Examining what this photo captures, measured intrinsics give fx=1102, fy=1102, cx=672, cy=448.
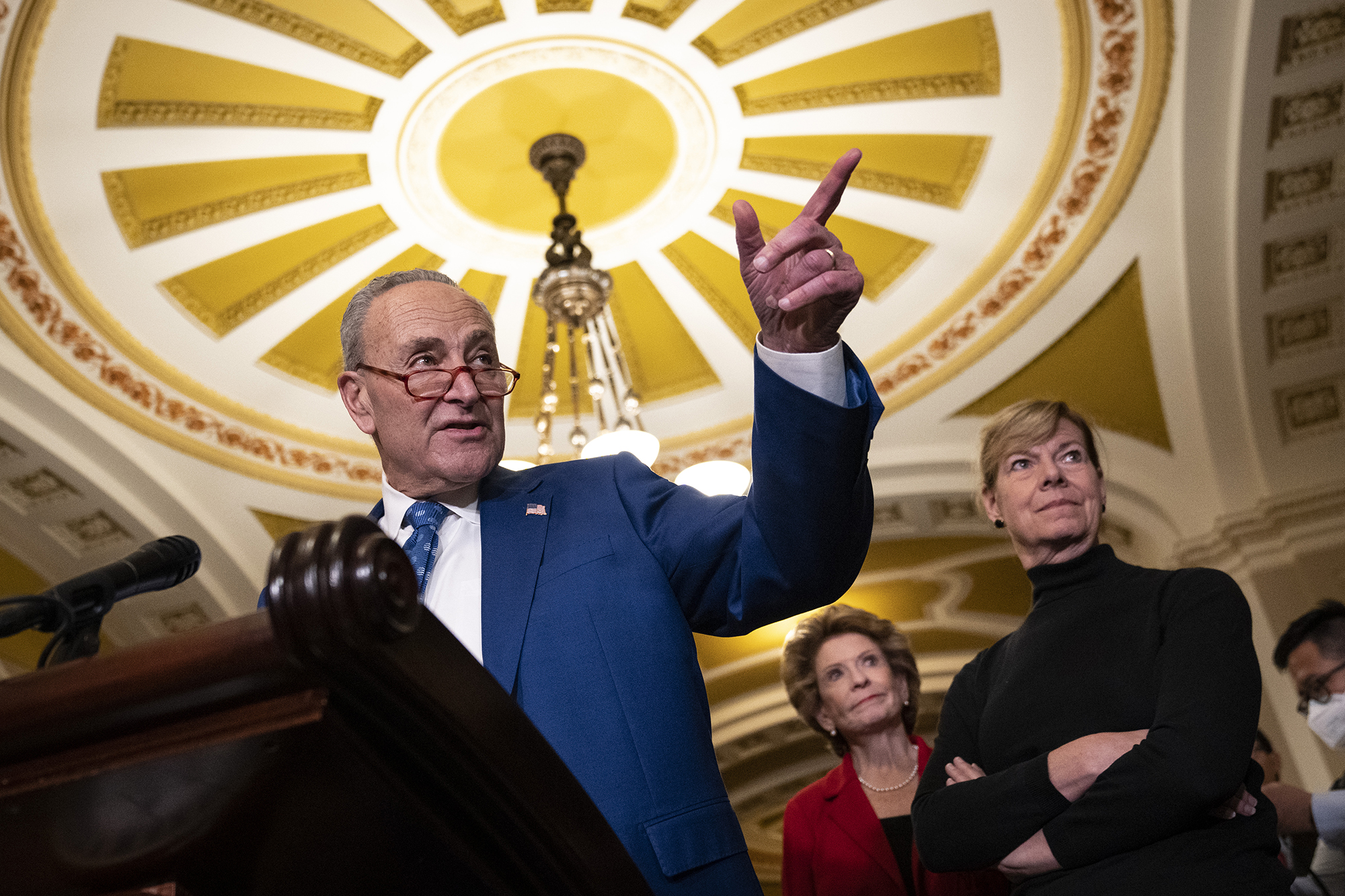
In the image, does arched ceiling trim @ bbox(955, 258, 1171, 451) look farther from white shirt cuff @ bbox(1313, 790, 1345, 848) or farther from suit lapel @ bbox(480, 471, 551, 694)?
suit lapel @ bbox(480, 471, 551, 694)

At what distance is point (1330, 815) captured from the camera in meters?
2.66

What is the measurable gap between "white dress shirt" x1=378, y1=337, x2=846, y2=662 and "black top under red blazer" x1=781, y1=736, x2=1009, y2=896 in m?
1.43

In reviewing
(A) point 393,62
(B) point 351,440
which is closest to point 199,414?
(B) point 351,440

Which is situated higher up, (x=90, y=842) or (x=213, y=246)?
(x=213, y=246)

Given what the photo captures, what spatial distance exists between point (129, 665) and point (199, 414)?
673 cm

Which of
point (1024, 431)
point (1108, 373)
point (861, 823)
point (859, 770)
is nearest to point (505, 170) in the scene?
point (1108, 373)

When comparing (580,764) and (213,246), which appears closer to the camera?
(580,764)

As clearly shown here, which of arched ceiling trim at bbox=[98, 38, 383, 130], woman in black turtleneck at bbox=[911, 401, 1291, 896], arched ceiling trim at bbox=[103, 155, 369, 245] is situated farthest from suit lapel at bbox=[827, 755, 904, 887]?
arched ceiling trim at bbox=[103, 155, 369, 245]

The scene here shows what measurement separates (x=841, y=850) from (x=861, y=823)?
0.30 feet

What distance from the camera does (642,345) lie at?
737 cm

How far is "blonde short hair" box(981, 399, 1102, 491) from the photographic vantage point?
2139 mm

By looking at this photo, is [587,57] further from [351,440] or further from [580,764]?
[580,764]

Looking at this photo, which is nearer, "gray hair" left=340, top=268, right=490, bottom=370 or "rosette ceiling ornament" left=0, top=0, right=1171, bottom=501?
"gray hair" left=340, top=268, right=490, bottom=370

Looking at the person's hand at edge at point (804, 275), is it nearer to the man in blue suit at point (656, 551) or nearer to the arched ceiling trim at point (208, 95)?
the man in blue suit at point (656, 551)
